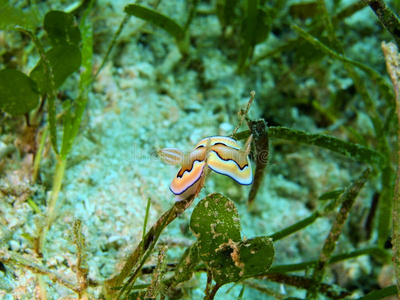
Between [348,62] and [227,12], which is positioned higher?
[227,12]

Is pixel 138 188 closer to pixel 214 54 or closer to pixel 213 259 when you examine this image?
pixel 213 259

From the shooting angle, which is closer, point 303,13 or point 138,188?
point 138,188

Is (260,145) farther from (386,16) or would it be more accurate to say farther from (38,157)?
(38,157)

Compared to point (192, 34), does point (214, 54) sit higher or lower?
lower

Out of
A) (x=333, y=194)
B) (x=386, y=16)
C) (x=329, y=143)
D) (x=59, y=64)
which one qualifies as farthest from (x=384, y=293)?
(x=59, y=64)

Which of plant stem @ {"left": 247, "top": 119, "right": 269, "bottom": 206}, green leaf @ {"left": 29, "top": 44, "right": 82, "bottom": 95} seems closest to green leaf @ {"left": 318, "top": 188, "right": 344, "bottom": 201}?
plant stem @ {"left": 247, "top": 119, "right": 269, "bottom": 206}

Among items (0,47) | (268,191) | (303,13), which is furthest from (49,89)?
(303,13)
